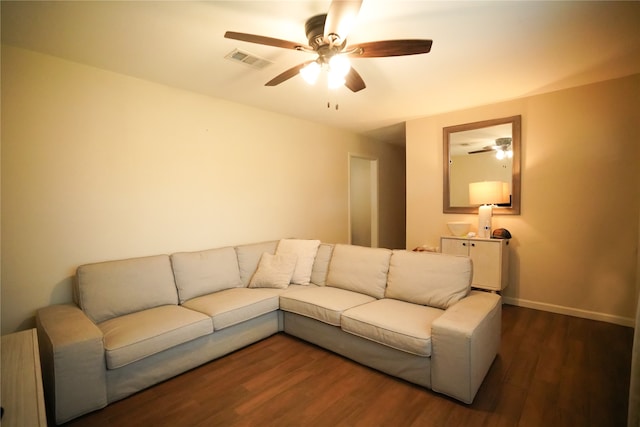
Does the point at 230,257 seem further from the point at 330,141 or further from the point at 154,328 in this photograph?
the point at 330,141

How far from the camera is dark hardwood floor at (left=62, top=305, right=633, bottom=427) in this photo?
173cm

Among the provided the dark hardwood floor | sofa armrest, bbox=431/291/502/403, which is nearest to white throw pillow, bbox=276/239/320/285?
the dark hardwood floor

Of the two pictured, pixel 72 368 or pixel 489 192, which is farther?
pixel 489 192

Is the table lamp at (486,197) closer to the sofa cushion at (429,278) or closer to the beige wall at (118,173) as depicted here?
the sofa cushion at (429,278)

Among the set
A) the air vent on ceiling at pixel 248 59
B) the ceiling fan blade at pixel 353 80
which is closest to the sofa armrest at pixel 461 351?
the ceiling fan blade at pixel 353 80

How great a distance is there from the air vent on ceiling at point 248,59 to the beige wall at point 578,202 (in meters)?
2.78

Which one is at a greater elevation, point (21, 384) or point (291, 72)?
point (291, 72)

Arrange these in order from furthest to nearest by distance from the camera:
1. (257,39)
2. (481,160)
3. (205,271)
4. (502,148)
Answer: (481,160), (502,148), (205,271), (257,39)

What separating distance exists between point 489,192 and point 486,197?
64mm

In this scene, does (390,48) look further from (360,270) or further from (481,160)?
(481,160)

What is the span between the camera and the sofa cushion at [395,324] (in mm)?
1929

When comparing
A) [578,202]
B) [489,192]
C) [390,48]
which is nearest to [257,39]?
[390,48]

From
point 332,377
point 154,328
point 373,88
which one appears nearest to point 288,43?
point 373,88

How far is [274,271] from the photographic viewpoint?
10.1 feet
